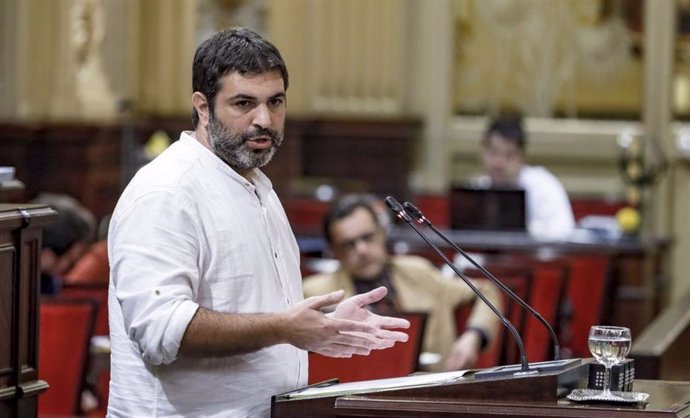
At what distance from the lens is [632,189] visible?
1105cm

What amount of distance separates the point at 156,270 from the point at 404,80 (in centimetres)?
999

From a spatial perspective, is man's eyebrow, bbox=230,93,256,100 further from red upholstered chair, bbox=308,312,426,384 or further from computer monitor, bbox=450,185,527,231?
computer monitor, bbox=450,185,527,231

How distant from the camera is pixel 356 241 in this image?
19.4 feet

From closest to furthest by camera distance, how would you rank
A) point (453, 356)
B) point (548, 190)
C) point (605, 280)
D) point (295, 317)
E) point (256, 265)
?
point (295, 317)
point (256, 265)
point (453, 356)
point (605, 280)
point (548, 190)

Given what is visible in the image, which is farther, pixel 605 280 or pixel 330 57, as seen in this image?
pixel 330 57

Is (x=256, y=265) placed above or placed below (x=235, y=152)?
below

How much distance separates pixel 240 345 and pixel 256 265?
7.7 inches

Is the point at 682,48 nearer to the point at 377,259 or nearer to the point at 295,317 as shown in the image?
the point at 377,259

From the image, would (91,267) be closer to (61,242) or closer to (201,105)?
(61,242)

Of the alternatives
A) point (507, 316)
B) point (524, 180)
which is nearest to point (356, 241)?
point (507, 316)

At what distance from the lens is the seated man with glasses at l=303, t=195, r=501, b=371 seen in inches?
230

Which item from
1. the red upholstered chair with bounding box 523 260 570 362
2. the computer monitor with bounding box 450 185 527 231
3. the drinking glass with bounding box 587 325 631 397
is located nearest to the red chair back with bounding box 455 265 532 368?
the red upholstered chair with bounding box 523 260 570 362

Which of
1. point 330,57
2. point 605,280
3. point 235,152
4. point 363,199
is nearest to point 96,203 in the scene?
point 330,57

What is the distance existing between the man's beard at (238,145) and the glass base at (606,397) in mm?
686
